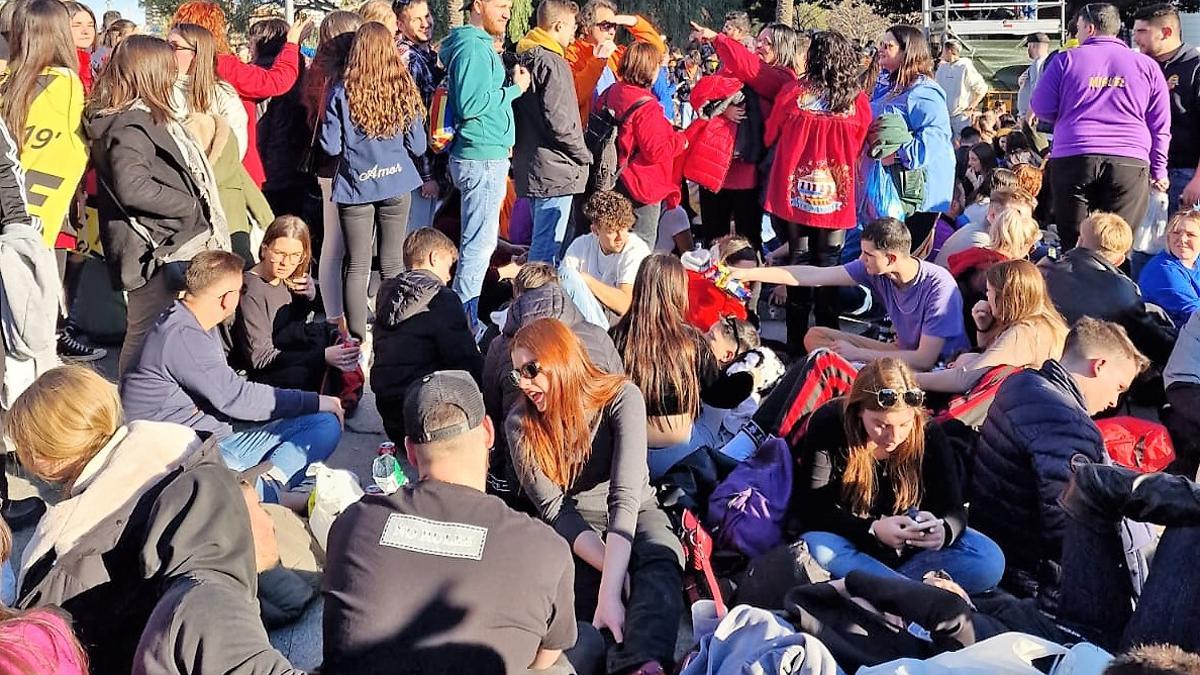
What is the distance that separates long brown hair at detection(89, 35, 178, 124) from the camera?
15.4 ft

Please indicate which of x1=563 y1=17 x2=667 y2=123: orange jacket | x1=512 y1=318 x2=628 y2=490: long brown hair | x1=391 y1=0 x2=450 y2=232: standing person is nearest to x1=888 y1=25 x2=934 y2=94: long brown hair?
x1=563 y1=17 x2=667 y2=123: orange jacket

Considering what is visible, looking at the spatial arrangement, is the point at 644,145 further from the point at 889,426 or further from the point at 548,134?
the point at 889,426

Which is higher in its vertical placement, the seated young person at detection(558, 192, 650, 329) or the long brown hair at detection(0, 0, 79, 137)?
the long brown hair at detection(0, 0, 79, 137)

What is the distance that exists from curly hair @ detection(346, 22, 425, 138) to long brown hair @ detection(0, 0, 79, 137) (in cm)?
127

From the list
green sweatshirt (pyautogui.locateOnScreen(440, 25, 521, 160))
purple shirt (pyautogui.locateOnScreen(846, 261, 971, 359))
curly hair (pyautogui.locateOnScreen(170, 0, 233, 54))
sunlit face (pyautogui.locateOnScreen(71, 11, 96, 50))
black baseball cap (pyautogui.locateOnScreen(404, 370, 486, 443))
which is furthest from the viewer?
sunlit face (pyautogui.locateOnScreen(71, 11, 96, 50))

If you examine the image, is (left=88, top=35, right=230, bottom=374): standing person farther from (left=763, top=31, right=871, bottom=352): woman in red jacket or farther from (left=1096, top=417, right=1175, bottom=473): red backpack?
(left=1096, top=417, right=1175, bottom=473): red backpack

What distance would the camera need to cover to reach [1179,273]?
18.0 ft

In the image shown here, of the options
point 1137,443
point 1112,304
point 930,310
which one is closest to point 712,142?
point 930,310

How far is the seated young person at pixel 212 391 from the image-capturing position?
422 cm

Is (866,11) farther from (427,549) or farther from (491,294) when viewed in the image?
(427,549)

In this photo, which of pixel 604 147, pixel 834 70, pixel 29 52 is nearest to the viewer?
pixel 29 52

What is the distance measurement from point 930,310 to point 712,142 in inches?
77.9

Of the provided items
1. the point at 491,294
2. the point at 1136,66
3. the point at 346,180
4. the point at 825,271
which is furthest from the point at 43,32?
the point at 1136,66

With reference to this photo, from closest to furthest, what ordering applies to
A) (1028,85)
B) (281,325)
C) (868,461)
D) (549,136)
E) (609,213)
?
(868,461)
(281,325)
(609,213)
(549,136)
(1028,85)
